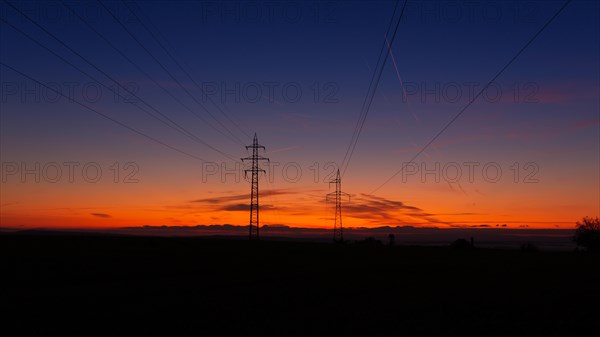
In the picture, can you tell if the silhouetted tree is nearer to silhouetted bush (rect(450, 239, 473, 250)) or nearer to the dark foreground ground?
silhouetted bush (rect(450, 239, 473, 250))

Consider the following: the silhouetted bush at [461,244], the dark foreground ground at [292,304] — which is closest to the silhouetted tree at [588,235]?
the silhouetted bush at [461,244]

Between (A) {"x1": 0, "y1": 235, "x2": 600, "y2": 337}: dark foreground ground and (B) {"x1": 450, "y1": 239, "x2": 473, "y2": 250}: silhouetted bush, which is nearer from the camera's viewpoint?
(A) {"x1": 0, "y1": 235, "x2": 600, "y2": 337}: dark foreground ground

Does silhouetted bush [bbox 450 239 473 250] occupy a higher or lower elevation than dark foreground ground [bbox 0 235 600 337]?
higher

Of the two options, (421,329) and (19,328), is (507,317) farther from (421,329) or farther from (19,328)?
(19,328)

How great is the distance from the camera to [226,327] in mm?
17844

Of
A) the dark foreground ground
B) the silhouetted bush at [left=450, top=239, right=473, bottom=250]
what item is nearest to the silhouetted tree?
the silhouetted bush at [left=450, top=239, right=473, bottom=250]

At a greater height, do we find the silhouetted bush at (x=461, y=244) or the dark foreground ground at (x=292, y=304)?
the silhouetted bush at (x=461, y=244)

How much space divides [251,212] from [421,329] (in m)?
51.7

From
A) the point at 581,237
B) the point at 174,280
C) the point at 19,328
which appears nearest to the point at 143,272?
the point at 174,280

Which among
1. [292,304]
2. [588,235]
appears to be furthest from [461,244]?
[292,304]

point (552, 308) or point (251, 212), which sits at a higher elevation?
point (251, 212)

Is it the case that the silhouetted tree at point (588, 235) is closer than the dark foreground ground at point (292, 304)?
No

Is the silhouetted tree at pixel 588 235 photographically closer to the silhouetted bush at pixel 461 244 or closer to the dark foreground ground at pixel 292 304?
the silhouetted bush at pixel 461 244

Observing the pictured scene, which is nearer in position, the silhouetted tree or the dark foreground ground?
the dark foreground ground
